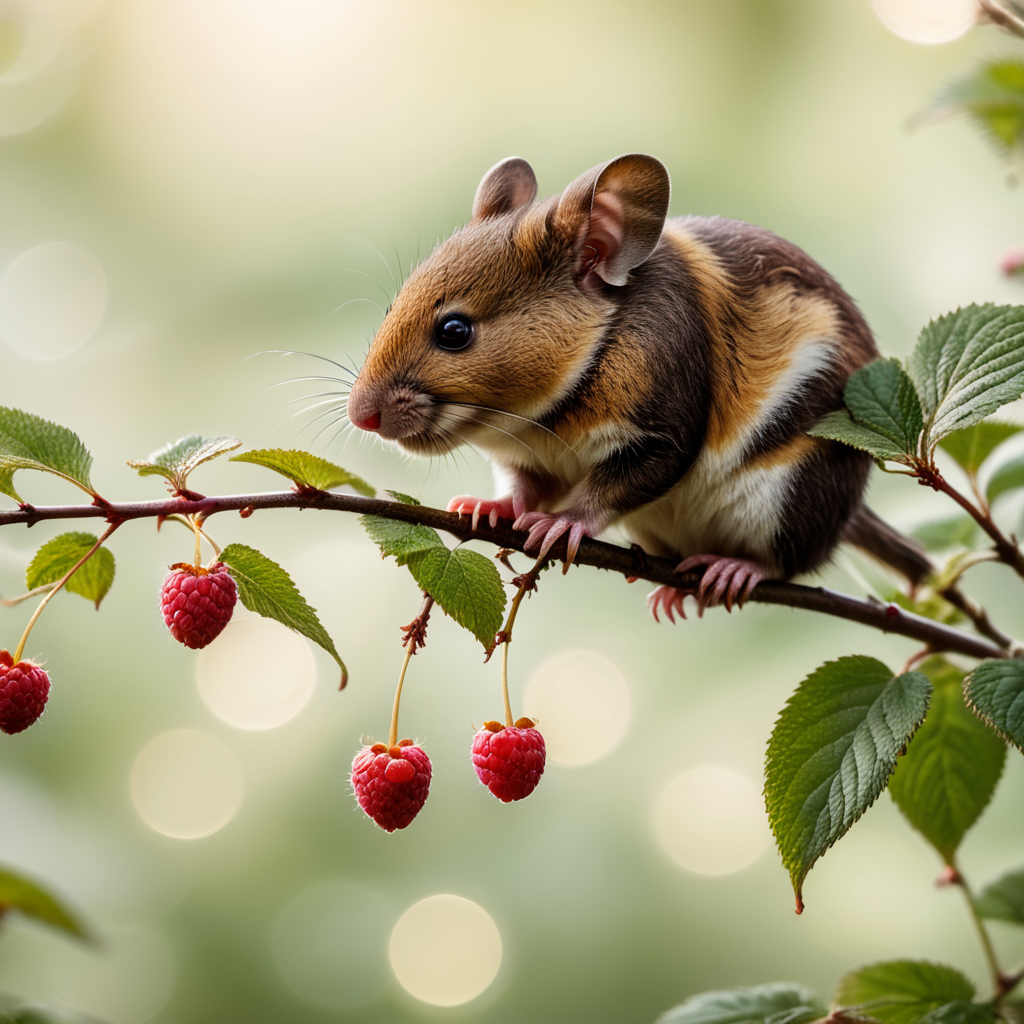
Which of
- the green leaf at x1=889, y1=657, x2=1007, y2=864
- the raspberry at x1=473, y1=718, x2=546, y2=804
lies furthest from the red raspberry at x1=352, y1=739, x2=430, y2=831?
the green leaf at x1=889, y1=657, x2=1007, y2=864

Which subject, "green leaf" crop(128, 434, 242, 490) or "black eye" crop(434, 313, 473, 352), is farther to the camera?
"black eye" crop(434, 313, 473, 352)

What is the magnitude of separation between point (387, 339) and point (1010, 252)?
0.88 meters

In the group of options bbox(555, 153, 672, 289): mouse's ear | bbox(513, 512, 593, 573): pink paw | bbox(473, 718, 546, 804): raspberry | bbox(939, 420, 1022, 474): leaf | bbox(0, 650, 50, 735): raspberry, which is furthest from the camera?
bbox(939, 420, 1022, 474): leaf

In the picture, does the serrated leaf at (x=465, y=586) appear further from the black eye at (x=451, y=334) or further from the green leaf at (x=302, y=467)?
the black eye at (x=451, y=334)

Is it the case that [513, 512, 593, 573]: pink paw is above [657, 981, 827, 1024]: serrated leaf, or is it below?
above

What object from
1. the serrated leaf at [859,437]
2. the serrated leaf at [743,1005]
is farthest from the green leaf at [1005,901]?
the serrated leaf at [859,437]

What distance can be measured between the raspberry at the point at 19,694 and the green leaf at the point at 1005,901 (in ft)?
3.61

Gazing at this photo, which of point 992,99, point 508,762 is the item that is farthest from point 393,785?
point 992,99

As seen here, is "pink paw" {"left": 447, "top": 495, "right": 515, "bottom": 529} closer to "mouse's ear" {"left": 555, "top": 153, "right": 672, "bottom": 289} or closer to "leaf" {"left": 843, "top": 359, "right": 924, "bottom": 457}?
"mouse's ear" {"left": 555, "top": 153, "right": 672, "bottom": 289}

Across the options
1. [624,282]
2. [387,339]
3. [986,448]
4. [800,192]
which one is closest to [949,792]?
[986,448]

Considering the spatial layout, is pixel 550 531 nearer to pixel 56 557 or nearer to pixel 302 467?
pixel 302 467

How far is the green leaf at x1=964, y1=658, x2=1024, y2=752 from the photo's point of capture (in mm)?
767

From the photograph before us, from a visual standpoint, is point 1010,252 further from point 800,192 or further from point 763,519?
point 800,192

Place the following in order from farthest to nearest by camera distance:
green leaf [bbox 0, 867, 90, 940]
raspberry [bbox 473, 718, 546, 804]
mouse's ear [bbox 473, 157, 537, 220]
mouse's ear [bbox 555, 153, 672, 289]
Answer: mouse's ear [bbox 473, 157, 537, 220] < mouse's ear [bbox 555, 153, 672, 289] < raspberry [bbox 473, 718, 546, 804] < green leaf [bbox 0, 867, 90, 940]
